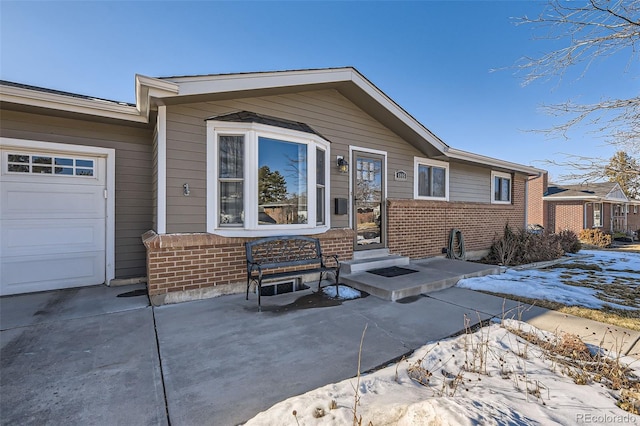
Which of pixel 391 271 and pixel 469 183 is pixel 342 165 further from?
pixel 469 183

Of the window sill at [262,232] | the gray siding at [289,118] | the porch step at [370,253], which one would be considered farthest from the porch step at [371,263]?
the window sill at [262,232]

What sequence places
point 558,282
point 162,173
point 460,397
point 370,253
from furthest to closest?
point 370,253
point 558,282
point 162,173
point 460,397

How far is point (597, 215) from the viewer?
19.4m

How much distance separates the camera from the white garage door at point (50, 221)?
4.47 metres

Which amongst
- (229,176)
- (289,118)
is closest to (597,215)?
(289,118)

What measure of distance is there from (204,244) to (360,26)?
7.72 meters

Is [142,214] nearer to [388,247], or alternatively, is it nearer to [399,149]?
[388,247]

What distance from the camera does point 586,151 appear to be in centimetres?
432

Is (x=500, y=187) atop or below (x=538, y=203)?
atop

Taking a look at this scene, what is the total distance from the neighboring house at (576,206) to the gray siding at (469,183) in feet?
38.3

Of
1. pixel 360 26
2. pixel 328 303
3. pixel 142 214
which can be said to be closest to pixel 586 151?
pixel 328 303

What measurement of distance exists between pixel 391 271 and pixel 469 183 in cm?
517

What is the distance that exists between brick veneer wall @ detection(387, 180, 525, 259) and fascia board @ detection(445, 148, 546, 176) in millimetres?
724

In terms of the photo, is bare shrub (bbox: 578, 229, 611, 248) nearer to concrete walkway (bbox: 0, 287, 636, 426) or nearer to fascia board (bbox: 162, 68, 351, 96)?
concrete walkway (bbox: 0, 287, 636, 426)
